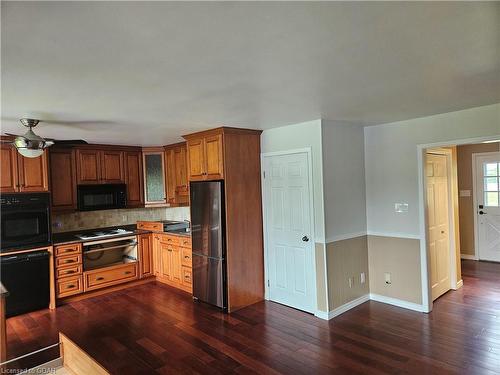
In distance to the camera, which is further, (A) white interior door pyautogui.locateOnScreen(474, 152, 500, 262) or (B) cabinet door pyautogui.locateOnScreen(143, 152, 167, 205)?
(A) white interior door pyautogui.locateOnScreen(474, 152, 500, 262)

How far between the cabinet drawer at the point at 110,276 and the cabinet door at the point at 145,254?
14 cm

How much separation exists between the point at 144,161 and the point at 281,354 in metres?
3.99

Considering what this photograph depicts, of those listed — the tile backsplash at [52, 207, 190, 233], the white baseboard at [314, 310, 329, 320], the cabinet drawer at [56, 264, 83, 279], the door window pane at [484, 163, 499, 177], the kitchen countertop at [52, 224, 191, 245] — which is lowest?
the white baseboard at [314, 310, 329, 320]

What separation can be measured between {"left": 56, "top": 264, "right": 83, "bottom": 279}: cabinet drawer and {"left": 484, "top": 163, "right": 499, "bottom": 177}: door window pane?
7.03 meters

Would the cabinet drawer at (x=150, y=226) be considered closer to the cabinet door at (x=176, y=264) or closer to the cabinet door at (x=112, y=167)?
the cabinet door at (x=176, y=264)

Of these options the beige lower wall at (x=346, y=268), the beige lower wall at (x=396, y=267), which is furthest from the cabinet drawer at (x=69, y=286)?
the beige lower wall at (x=396, y=267)

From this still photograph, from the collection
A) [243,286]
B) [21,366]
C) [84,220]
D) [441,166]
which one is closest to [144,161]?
[84,220]

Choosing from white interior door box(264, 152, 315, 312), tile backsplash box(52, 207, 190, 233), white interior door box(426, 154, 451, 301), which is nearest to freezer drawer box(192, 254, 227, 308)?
white interior door box(264, 152, 315, 312)

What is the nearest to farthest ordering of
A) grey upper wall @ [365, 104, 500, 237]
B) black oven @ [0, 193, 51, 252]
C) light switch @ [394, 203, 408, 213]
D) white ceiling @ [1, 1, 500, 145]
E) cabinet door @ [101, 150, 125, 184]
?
white ceiling @ [1, 1, 500, 145] → grey upper wall @ [365, 104, 500, 237] → light switch @ [394, 203, 408, 213] → black oven @ [0, 193, 51, 252] → cabinet door @ [101, 150, 125, 184]

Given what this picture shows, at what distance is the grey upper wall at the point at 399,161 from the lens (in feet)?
11.9

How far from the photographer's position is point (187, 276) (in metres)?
4.94

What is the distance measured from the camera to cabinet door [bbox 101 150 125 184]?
209 inches

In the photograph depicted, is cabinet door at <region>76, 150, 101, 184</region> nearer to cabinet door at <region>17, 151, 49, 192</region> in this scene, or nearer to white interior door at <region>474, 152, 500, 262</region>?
cabinet door at <region>17, 151, 49, 192</region>

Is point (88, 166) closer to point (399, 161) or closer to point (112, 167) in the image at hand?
point (112, 167)
